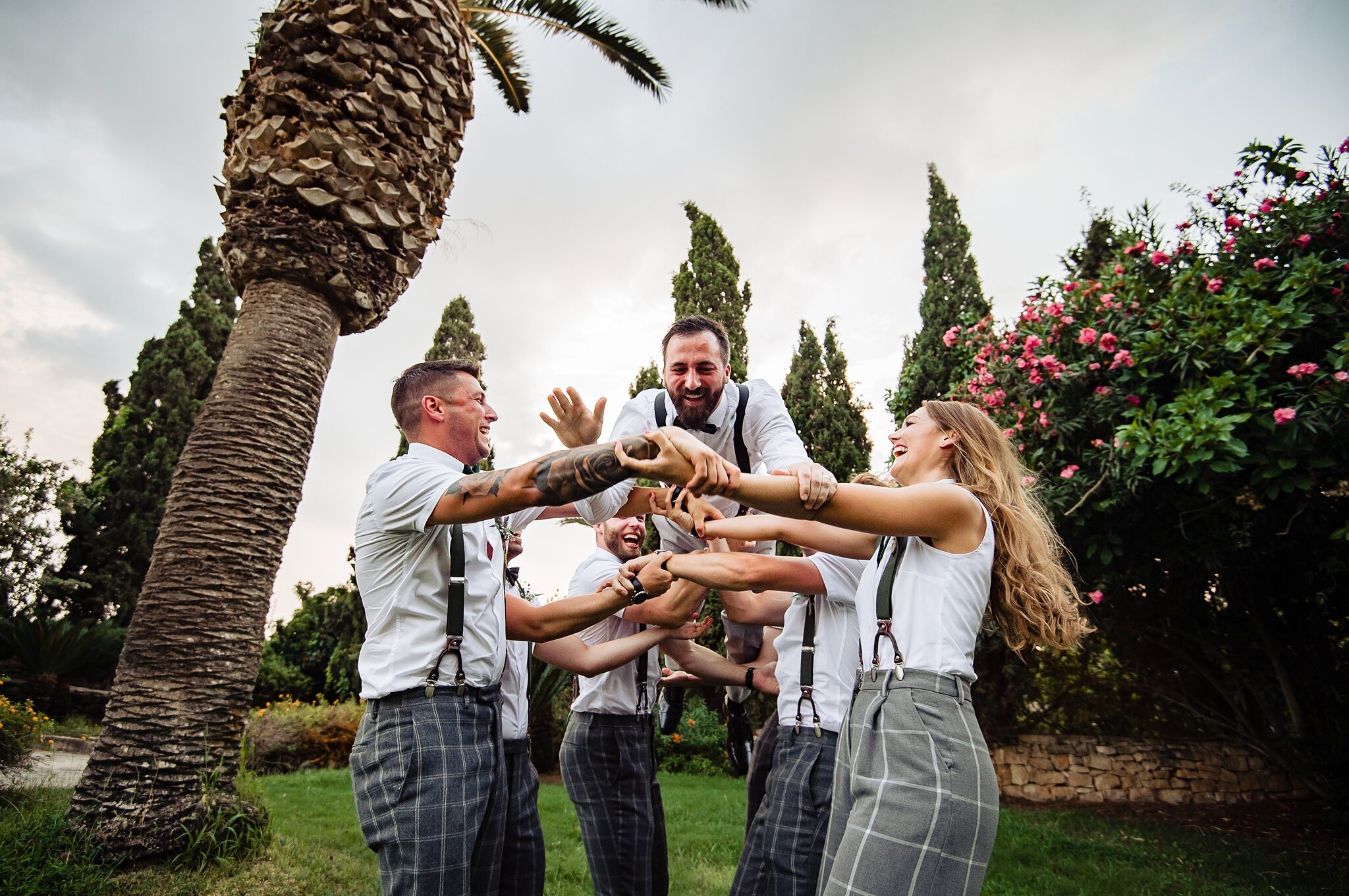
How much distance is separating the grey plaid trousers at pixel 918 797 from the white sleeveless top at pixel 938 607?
6 cm

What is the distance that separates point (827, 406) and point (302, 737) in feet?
38.9

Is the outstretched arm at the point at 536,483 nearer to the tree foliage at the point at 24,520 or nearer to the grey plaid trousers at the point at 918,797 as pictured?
the grey plaid trousers at the point at 918,797

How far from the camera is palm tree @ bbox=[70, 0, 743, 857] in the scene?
4.44m

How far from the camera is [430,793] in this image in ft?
7.23

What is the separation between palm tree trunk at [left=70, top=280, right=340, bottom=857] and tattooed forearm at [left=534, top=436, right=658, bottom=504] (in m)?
3.40

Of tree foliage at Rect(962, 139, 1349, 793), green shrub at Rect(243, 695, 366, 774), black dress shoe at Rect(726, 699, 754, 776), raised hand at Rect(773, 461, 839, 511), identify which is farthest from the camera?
green shrub at Rect(243, 695, 366, 774)

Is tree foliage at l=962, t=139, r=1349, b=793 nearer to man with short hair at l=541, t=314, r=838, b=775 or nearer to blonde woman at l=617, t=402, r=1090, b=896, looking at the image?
man with short hair at l=541, t=314, r=838, b=775

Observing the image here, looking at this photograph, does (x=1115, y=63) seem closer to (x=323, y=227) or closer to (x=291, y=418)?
(x=323, y=227)

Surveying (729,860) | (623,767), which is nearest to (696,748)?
(729,860)

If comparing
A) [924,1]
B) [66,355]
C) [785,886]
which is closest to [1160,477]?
[785,886]

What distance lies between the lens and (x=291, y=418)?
516 centimetres

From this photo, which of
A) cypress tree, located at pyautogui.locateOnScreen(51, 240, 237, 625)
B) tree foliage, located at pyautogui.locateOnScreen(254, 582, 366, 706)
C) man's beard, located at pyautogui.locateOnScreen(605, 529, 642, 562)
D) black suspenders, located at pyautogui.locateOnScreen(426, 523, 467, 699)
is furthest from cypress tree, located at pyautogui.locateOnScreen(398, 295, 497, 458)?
black suspenders, located at pyautogui.locateOnScreen(426, 523, 467, 699)

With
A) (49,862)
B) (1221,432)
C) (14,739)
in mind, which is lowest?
(49,862)

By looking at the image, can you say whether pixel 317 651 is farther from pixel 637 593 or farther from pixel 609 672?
pixel 637 593
